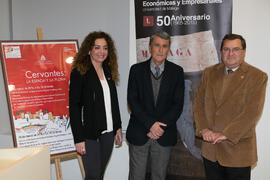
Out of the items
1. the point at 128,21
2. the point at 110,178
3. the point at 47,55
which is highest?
the point at 128,21

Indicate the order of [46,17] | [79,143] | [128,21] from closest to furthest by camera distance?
[79,143] → [128,21] → [46,17]

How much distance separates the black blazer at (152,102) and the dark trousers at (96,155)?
222 mm

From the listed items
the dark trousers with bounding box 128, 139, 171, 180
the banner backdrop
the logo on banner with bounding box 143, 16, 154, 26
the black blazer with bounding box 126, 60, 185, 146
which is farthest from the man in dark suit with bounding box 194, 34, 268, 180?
the logo on banner with bounding box 143, 16, 154, 26

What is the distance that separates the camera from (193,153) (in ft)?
9.02

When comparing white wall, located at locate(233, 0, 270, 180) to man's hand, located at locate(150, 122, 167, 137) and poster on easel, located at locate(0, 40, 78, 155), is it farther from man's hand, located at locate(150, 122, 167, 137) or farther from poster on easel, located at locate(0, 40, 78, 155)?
poster on easel, located at locate(0, 40, 78, 155)

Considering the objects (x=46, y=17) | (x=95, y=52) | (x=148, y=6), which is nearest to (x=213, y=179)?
(x=95, y=52)

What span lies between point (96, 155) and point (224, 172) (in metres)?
1.07

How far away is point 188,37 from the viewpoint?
267 centimetres

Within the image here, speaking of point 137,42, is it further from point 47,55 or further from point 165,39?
point 47,55

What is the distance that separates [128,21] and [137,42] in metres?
0.33

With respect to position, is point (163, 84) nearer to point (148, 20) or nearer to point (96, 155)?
point (96, 155)

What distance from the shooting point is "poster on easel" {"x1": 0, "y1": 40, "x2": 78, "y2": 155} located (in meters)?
2.30

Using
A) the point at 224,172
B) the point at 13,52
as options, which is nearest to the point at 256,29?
the point at 224,172

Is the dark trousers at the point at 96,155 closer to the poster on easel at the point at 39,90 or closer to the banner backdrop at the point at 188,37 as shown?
the poster on easel at the point at 39,90
